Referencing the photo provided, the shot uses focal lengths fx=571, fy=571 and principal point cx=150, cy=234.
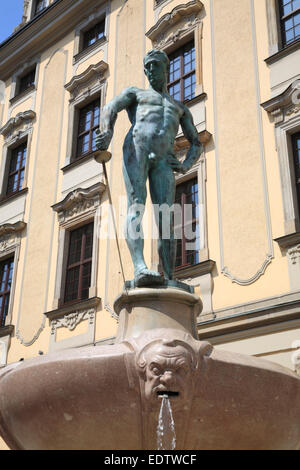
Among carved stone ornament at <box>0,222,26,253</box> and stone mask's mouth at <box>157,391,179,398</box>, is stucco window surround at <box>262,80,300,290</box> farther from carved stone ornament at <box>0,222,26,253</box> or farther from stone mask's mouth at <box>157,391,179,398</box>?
carved stone ornament at <box>0,222,26,253</box>

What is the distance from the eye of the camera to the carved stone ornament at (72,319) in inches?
455

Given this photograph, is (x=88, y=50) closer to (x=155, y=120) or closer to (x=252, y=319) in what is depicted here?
(x=252, y=319)

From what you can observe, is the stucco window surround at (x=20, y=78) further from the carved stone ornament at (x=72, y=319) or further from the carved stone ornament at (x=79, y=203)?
the carved stone ornament at (x=72, y=319)

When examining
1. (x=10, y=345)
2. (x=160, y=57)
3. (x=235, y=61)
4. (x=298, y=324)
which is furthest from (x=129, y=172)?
(x=10, y=345)

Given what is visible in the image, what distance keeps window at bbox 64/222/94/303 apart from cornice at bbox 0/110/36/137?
465cm

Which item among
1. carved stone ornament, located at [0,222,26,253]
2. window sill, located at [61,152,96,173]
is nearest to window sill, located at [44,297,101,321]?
carved stone ornament, located at [0,222,26,253]

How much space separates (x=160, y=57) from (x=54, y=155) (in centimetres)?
958

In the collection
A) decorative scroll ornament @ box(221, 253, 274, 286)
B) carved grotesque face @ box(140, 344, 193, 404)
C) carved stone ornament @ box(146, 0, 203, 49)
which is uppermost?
carved stone ornament @ box(146, 0, 203, 49)

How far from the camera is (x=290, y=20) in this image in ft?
35.2

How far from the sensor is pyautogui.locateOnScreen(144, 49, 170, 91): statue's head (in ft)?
17.4

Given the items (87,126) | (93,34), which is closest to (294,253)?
(87,126)

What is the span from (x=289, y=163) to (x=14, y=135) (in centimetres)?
940
